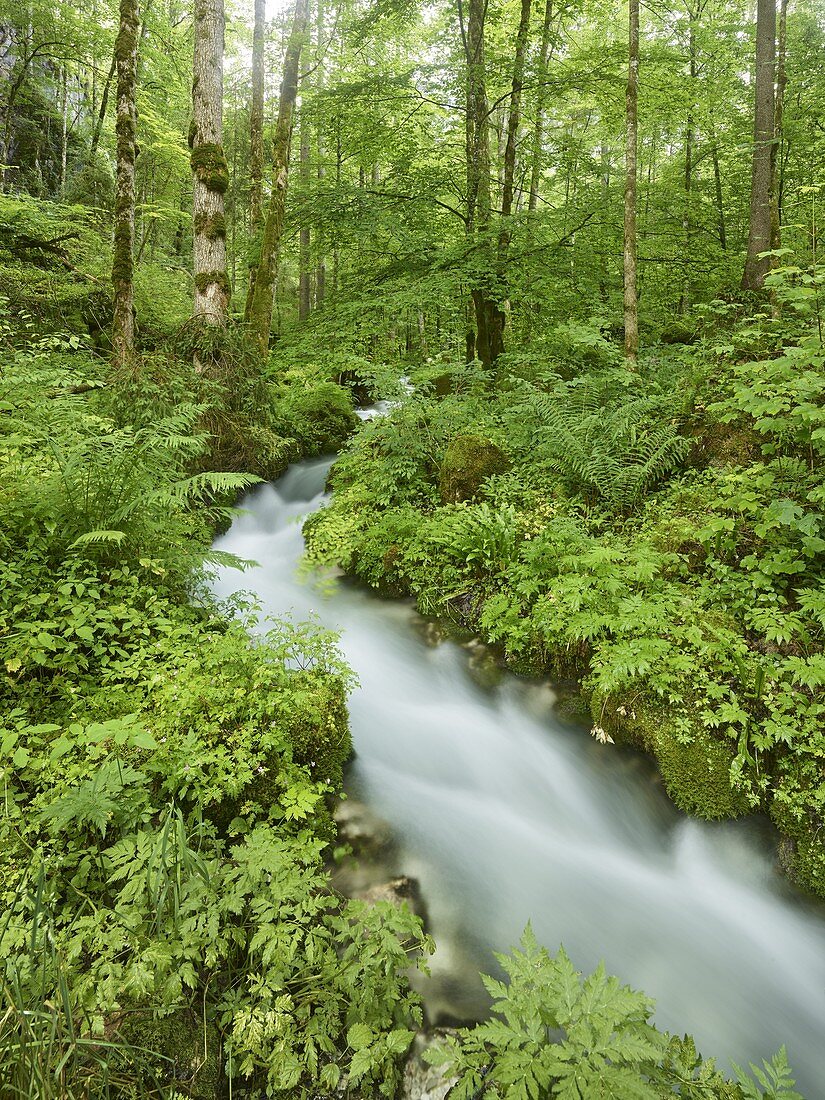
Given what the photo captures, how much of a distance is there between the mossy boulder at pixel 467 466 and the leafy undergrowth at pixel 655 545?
3 centimetres

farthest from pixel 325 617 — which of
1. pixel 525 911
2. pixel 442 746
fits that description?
pixel 525 911

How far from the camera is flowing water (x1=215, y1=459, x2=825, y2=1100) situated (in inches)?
122

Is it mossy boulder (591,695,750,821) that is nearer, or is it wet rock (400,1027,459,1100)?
wet rock (400,1027,459,1100)

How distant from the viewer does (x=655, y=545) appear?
520 centimetres

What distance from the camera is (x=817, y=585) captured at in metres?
4.28

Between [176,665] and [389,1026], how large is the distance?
233 centimetres

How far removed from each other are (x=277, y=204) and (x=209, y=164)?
3.57 m

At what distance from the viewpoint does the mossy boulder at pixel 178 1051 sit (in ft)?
7.40

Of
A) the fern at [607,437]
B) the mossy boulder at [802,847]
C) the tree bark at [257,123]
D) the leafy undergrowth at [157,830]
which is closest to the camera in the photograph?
the leafy undergrowth at [157,830]

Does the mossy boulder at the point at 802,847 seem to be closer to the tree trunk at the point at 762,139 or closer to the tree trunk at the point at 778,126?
the tree trunk at the point at 762,139

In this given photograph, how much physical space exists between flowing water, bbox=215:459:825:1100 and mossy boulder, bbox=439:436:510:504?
2028mm

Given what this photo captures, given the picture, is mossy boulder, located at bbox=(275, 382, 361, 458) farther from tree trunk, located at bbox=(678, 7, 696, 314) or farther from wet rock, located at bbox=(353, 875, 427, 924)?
tree trunk, located at bbox=(678, 7, 696, 314)

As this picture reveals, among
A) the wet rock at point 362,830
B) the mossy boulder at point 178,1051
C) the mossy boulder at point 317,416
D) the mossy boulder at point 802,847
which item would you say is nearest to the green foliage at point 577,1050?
the mossy boulder at point 178,1051

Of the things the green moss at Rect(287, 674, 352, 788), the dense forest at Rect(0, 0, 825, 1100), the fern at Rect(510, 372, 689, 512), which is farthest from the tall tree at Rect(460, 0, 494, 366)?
the green moss at Rect(287, 674, 352, 788)
